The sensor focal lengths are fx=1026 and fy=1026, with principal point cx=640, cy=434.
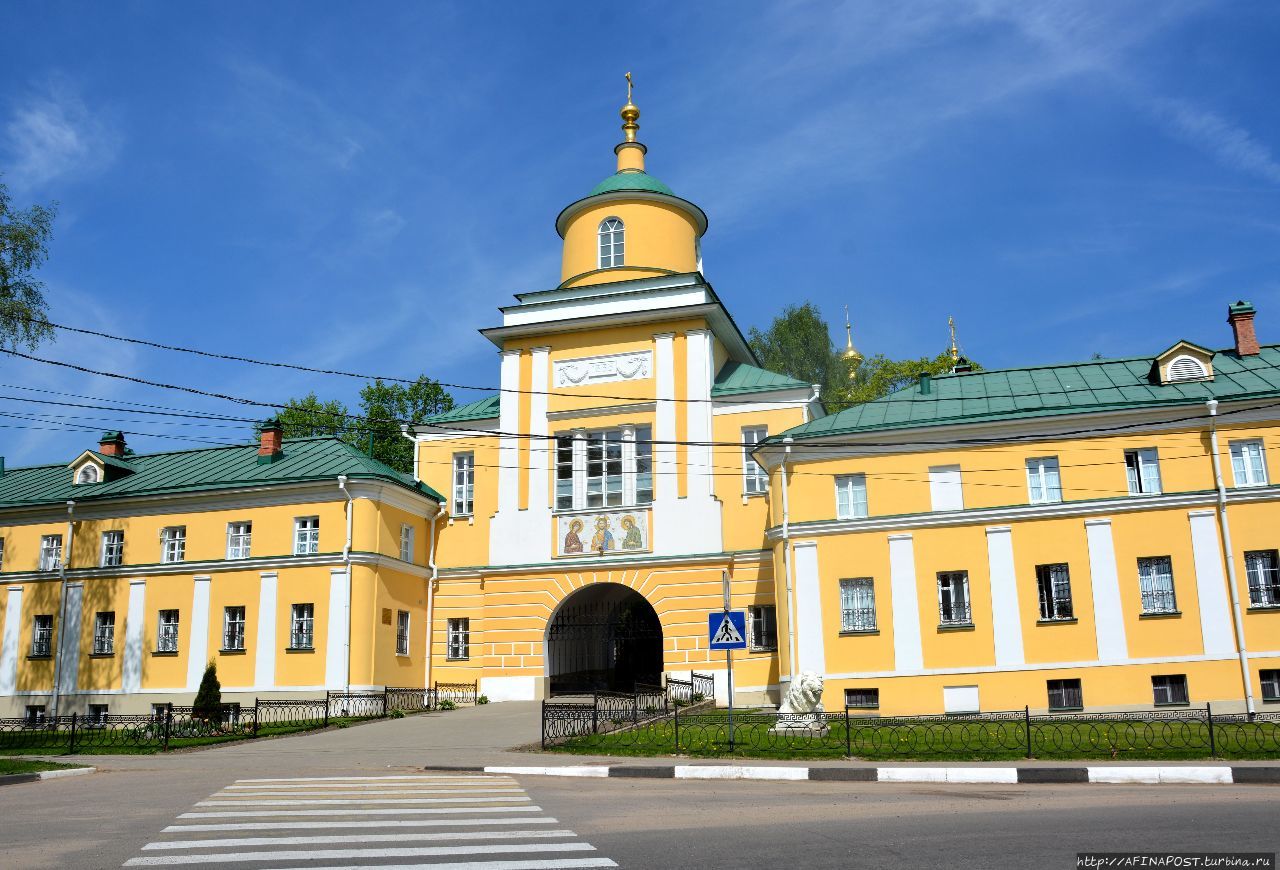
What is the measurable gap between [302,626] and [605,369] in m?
12.2

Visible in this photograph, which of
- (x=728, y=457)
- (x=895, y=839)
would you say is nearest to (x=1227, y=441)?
(x=728, y=457)

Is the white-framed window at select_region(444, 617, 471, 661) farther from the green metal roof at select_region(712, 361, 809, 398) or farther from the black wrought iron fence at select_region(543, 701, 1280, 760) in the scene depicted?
the black wrought iron fence at select_region(543, 701, 1280, 760)

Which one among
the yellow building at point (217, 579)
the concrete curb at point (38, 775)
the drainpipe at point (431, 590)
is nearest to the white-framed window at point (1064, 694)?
the yellow building at point (217, 579)

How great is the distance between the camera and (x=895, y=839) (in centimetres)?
905

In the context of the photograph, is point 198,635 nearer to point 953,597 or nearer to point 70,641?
point 70,641

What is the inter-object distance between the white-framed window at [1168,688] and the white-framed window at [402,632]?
20.9 meters

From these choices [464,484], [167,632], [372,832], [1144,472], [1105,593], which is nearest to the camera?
[372,832]

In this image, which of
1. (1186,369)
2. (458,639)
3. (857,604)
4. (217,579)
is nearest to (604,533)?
(458,639)

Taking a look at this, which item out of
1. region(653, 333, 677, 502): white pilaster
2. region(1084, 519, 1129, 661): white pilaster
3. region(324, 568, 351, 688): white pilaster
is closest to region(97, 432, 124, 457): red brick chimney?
region(324, 568, 351, 688): white pilaster

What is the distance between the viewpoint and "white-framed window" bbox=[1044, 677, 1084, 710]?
79.9 feet

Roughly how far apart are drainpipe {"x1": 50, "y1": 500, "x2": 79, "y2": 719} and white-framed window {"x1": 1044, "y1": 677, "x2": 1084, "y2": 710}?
28874 mm

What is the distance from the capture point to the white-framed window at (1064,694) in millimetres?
24359

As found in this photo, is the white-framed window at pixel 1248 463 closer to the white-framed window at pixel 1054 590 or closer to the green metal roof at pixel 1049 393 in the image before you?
the green metal roof at pixel 1049 393

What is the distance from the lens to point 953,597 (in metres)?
25.7
